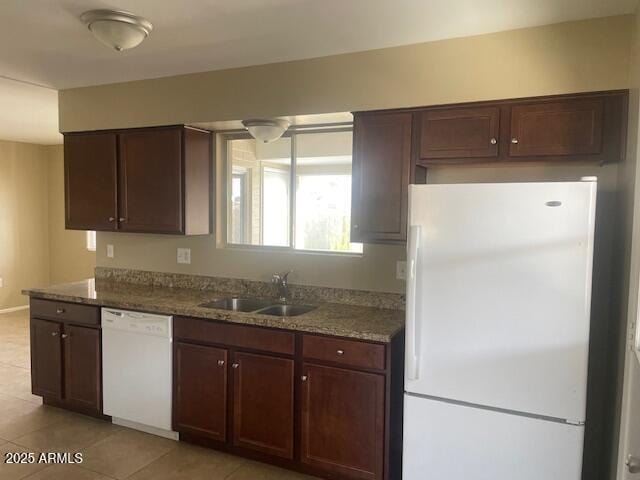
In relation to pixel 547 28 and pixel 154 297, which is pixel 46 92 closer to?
pixel 154 297

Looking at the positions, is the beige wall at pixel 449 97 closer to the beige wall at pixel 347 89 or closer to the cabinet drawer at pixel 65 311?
the beige wall at pixel 347 89

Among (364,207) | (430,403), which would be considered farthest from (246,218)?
(430,403)

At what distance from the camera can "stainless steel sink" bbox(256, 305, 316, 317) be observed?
3.11 metres

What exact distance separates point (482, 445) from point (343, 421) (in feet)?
2.34

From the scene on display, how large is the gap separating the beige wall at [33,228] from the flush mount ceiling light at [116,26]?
5112mm

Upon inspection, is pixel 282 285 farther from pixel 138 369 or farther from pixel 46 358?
pixel 46 358

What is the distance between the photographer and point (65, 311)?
3357 mm

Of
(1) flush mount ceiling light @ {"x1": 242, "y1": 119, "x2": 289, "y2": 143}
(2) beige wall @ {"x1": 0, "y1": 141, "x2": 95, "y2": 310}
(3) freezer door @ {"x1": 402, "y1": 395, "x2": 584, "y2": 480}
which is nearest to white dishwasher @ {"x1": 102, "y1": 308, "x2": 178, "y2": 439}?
(1) flush mount ceiling light @ {"x1": 242, "y1": 119, "x2": 289, "y2": 143}

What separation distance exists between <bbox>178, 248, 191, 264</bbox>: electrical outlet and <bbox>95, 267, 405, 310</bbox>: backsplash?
0.11 meters

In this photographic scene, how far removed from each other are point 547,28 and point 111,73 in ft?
9.06

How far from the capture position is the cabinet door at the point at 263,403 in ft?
8.78

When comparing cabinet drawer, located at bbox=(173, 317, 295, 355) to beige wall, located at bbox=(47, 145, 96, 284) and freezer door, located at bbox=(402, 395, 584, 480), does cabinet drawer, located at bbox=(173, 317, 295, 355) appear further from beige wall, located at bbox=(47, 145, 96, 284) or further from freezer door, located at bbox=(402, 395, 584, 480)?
beige wall, located at bbox=(47, 145, 96, 284)

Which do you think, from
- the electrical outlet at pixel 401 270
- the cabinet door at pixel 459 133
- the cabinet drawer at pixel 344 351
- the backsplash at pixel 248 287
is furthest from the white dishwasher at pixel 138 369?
the cabinet door at pixel 459 133

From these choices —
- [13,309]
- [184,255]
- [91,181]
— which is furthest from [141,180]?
[13,309]
